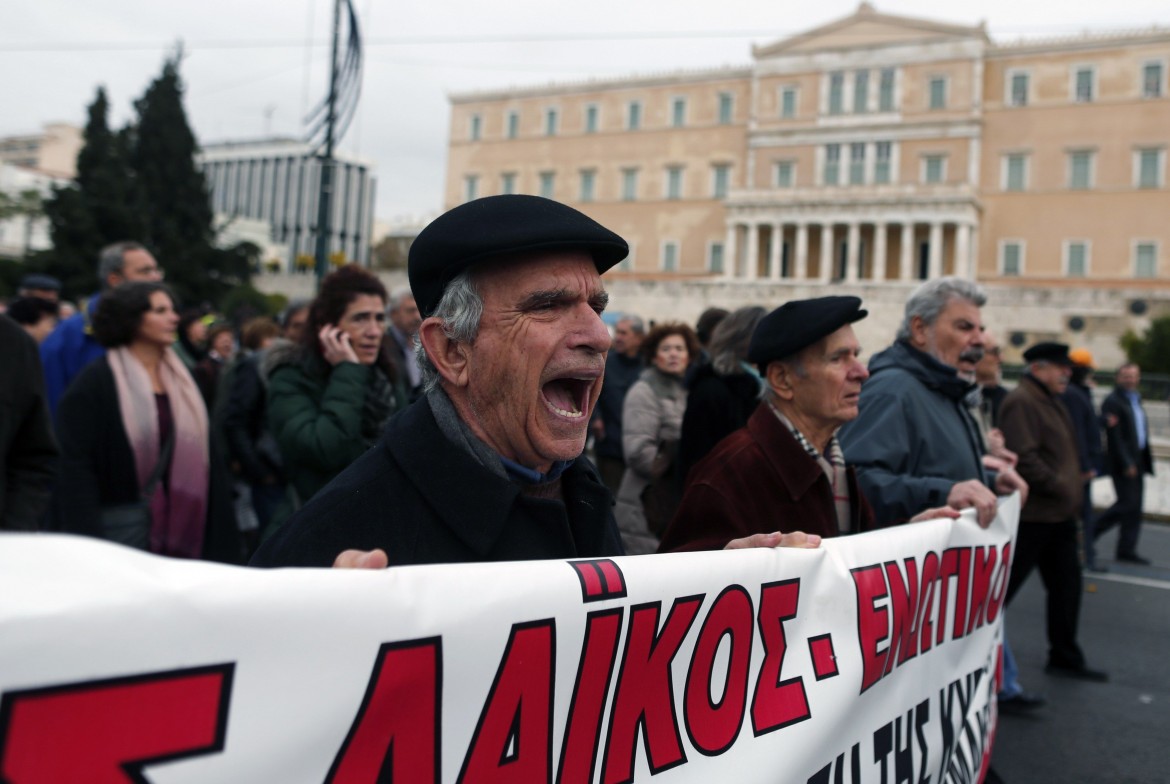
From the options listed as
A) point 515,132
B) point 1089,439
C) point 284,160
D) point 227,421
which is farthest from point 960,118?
point 284,160

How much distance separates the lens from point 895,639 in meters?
2.50

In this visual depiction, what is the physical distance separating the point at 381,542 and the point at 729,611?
0.68 metres

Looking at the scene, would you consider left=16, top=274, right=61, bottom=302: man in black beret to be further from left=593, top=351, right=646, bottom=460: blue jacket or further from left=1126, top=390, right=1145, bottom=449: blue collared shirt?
left=1126, top=390, right=1145, bottom=449: blue collared shirt

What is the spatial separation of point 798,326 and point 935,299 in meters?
1.32

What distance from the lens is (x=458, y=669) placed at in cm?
140

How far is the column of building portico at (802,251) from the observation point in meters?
55.2

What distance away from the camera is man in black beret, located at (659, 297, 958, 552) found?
2.78 meters

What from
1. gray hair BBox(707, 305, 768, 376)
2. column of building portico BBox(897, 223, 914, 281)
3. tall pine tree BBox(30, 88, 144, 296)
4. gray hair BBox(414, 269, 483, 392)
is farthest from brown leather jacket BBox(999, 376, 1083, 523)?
column of building portico BBox(897, 223, 914, 281)

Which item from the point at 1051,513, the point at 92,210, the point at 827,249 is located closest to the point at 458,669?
the point at 1051,513

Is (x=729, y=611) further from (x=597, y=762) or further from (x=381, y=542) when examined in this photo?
(x=381, y=542)

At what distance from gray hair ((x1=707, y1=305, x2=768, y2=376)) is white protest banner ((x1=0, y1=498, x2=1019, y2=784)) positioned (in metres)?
2.33

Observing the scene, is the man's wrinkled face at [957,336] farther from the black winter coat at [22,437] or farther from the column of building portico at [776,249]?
the column of building portico at [776,249]

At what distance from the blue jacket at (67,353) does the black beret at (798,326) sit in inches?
131

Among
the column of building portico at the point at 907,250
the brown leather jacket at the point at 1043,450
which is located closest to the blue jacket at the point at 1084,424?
the brown leather jacket at the point at 1043,450
